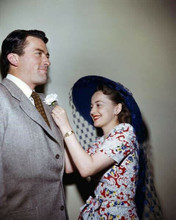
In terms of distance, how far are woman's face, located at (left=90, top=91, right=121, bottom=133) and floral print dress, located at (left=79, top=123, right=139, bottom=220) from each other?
0.47 feet

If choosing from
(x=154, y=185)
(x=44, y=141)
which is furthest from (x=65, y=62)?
(x=154, y=185)

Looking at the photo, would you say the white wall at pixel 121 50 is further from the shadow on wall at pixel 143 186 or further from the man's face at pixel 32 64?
the man's face at pixel 32 64

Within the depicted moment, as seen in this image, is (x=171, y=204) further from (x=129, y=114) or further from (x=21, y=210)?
(x=21, y=210)

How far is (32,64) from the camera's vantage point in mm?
1451

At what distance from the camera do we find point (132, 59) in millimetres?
2258

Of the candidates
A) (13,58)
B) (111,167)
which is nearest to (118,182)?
(111,167)

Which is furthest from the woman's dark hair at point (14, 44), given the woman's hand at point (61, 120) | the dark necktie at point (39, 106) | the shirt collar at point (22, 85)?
the woman's hand at point (61, 120)

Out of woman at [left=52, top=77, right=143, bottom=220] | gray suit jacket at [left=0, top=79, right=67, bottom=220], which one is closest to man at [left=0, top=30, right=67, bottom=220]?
gray suit jacket at [left=0, top=79, right=67, bottom=220]

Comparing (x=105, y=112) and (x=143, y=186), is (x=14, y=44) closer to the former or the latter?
(x=105, y=112)

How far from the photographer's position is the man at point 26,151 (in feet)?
3.93

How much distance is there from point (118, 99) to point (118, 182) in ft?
2.08

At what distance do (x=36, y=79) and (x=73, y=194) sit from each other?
1055mm

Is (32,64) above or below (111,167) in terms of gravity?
above

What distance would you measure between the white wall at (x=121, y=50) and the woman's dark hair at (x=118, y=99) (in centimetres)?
37
